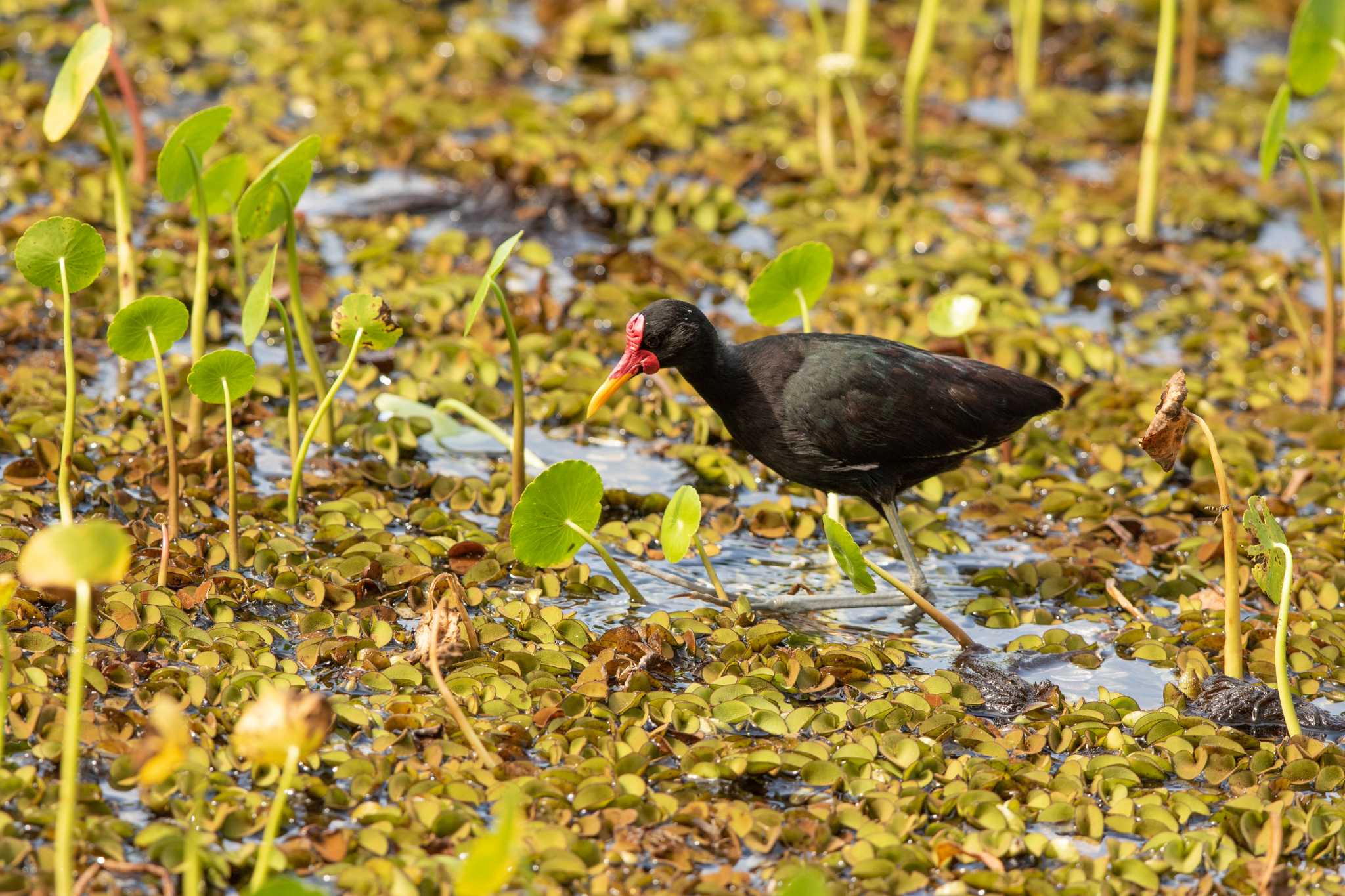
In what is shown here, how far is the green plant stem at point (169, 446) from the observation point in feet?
15.3

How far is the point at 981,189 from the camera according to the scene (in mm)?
8484

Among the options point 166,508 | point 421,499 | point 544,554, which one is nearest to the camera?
point 544,554

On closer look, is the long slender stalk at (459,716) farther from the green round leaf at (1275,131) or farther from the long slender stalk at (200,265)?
the green round leaf at (1275,131)

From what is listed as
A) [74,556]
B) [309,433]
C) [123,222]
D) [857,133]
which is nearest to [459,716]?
[74,556]

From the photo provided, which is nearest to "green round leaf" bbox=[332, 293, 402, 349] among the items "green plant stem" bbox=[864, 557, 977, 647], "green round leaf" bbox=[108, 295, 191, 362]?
"green round leaf" bbox=[108, 295, 191, 362]

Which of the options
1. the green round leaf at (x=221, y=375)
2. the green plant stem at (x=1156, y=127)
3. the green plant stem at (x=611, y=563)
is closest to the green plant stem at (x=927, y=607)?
the green plant stem at (x=611, y=563)

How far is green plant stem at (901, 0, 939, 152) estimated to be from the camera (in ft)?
26.5

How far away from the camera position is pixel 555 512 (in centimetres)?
454

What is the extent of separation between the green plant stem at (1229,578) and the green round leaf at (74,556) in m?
2.85

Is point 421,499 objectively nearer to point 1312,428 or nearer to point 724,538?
point 724,538

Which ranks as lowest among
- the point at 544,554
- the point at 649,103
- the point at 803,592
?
the point at 803,592

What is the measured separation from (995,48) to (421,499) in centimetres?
641

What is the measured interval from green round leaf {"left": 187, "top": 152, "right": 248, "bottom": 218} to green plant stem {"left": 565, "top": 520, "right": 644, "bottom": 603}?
1.91 metres

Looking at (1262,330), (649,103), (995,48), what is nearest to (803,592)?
(1262,330)
